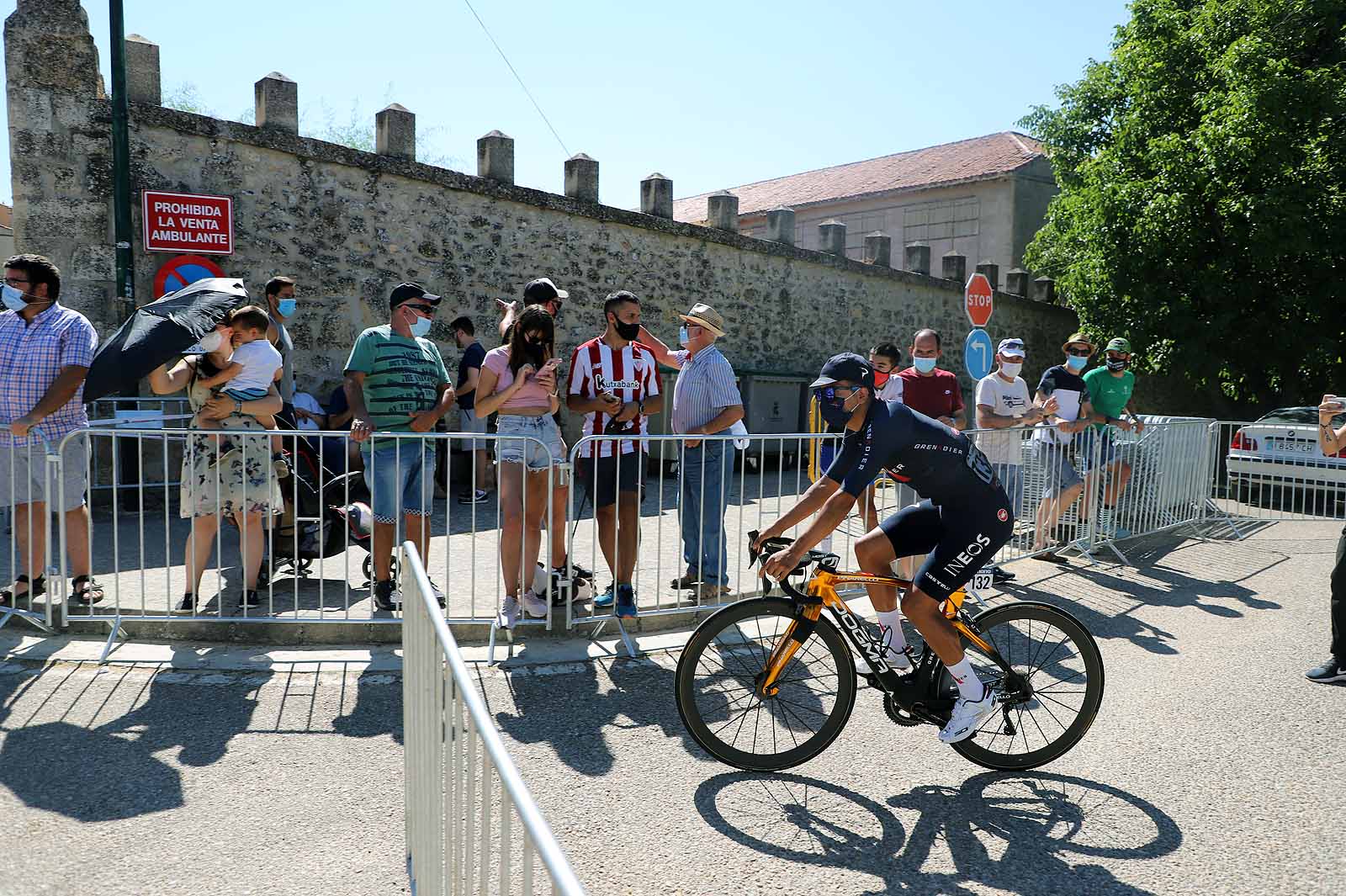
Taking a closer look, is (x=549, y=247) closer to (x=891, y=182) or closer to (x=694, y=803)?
(x=694, y=803)

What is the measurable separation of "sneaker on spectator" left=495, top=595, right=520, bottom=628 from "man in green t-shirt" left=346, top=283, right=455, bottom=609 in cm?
56

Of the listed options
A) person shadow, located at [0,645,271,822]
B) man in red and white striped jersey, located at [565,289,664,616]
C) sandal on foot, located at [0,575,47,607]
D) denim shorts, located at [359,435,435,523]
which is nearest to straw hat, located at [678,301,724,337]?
man in red and white striped jersey, located at [565,289,664,616]

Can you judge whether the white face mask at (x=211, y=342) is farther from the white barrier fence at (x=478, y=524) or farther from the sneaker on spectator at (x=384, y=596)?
the sneaker on spectator at (x=384, y=596)

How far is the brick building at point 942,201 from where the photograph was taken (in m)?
26.6

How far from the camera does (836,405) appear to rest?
13.1 feet

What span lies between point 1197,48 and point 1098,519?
12.7 meters

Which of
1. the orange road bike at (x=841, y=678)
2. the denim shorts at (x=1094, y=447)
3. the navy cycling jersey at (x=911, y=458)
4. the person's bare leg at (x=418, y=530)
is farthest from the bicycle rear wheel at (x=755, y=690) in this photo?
the denim shorts at (x=1094, y=447)

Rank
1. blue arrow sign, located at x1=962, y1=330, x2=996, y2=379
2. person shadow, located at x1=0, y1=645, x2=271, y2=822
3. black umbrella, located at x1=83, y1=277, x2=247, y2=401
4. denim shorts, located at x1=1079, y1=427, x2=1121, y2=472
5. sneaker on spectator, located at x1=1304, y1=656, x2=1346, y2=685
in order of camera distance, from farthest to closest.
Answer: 1. blue arrow sign, located at x1=962, y1=330, x2=996, y2=379
2. denim shorts, located at x1=1079, y1=427, x2=1121, y2=472
3. sneaker on spectator, located at x1=1304, y1=656, x2=1346, y2=685
4. black umbrella, located at x1=83, y1=277, x2=247, y2=401
5. person shadow, located at x1=0, y1=645, x2=271, y2=822

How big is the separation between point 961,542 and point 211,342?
4.35 meters

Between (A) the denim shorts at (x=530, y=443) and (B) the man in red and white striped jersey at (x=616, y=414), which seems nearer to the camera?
(A) the denim shorts at (x=530, y=443)

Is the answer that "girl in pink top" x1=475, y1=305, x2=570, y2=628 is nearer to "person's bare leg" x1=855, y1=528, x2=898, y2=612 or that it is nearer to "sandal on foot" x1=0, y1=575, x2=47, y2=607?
"person's bare leg" x1=855, y1=528, x2=898, y2=612

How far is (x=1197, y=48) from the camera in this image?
1722 centimetres

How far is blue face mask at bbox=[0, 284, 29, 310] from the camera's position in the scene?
5.83 m

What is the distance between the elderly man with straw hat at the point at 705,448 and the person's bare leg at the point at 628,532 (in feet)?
1.21
